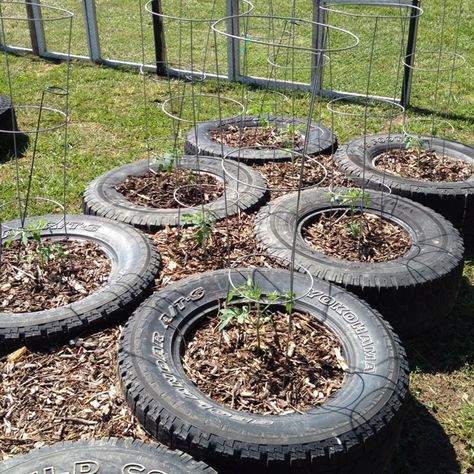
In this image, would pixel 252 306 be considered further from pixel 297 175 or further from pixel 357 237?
pixel 297 175

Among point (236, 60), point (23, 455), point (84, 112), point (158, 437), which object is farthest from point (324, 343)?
point (236, 60)

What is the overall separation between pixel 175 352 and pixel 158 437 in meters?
0.60

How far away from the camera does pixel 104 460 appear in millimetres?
3012

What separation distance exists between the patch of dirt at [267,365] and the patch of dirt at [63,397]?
456 mm

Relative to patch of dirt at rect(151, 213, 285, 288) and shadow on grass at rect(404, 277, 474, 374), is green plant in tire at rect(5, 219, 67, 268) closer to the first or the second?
patch of dirt at rect(151, 213, 285, 288)

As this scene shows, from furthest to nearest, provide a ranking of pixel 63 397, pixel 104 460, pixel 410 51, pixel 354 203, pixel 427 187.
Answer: pixel 410 51 < pixel 427 187 < pixel 354 203 < pixel 63 397 < pixel 104 460

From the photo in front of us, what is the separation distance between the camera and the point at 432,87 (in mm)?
10023

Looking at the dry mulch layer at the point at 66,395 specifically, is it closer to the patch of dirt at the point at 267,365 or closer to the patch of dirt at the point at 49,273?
the patch of dirt at the point at 267,365

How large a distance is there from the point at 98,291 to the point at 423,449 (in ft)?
7.30

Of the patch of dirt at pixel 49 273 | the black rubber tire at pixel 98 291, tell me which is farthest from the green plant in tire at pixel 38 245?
the black rubber tire at pixel 98 291

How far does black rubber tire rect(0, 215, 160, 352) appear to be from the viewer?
4023mm

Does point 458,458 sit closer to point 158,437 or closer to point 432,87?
point 158,437

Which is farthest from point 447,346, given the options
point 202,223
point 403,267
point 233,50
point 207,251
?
point 233,50

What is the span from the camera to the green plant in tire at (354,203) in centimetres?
520
